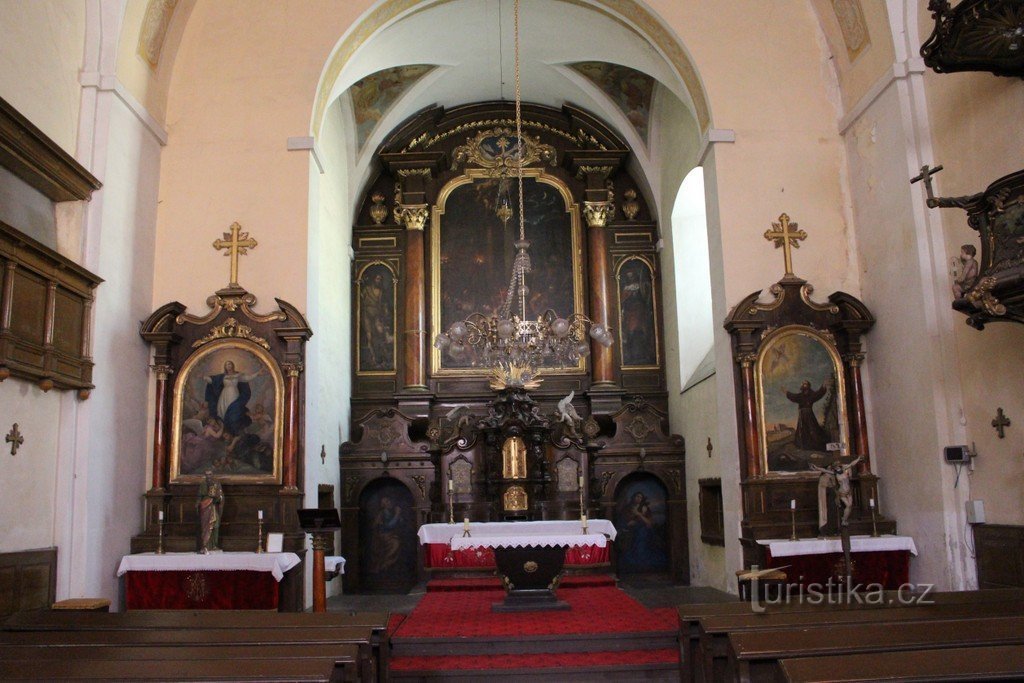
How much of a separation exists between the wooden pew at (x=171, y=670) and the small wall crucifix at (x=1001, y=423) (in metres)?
6.06

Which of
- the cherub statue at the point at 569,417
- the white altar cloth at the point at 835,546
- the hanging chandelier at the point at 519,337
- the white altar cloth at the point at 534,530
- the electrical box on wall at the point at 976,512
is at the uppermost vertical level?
the hanging chandelier at the point at 519,337

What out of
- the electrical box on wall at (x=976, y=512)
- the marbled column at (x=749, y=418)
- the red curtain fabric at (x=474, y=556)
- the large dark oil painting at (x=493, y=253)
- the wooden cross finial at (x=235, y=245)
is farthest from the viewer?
the large dark oil painting at (x=493, y=253)

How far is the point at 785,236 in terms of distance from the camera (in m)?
9.84

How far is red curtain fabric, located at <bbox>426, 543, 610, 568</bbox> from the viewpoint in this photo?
38.5 feet

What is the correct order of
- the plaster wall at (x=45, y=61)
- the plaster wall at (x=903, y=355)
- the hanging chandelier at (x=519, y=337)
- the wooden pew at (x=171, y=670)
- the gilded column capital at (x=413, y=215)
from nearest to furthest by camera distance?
the wooden pew at (x=171, y=670)
the plaster wall at (x=45, y=61)
the plaster wall at (x=903, y=355)
the hanging chandelier at (x=519, y=337)
the gilded column capital at (x=413, y=215)

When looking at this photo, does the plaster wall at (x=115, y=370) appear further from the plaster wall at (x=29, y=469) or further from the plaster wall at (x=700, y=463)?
the plaster wall at (x=700, y=463)

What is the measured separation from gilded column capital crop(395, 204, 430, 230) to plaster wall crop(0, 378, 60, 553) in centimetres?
756

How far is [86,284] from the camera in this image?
27.2 feet

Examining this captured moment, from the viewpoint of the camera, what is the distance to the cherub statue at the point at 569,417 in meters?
13.1

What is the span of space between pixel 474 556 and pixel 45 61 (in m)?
7.51

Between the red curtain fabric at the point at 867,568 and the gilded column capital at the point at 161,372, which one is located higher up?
the gilded column capital at the point at 161,372

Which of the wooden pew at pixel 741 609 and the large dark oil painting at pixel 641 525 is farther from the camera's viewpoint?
the large dark oil painting at pixel 641 525

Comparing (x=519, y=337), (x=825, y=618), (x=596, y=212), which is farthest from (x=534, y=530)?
(x=596, y=212)

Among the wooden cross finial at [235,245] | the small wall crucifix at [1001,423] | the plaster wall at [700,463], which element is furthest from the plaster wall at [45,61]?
the small wall crucifix at [1001,423]
